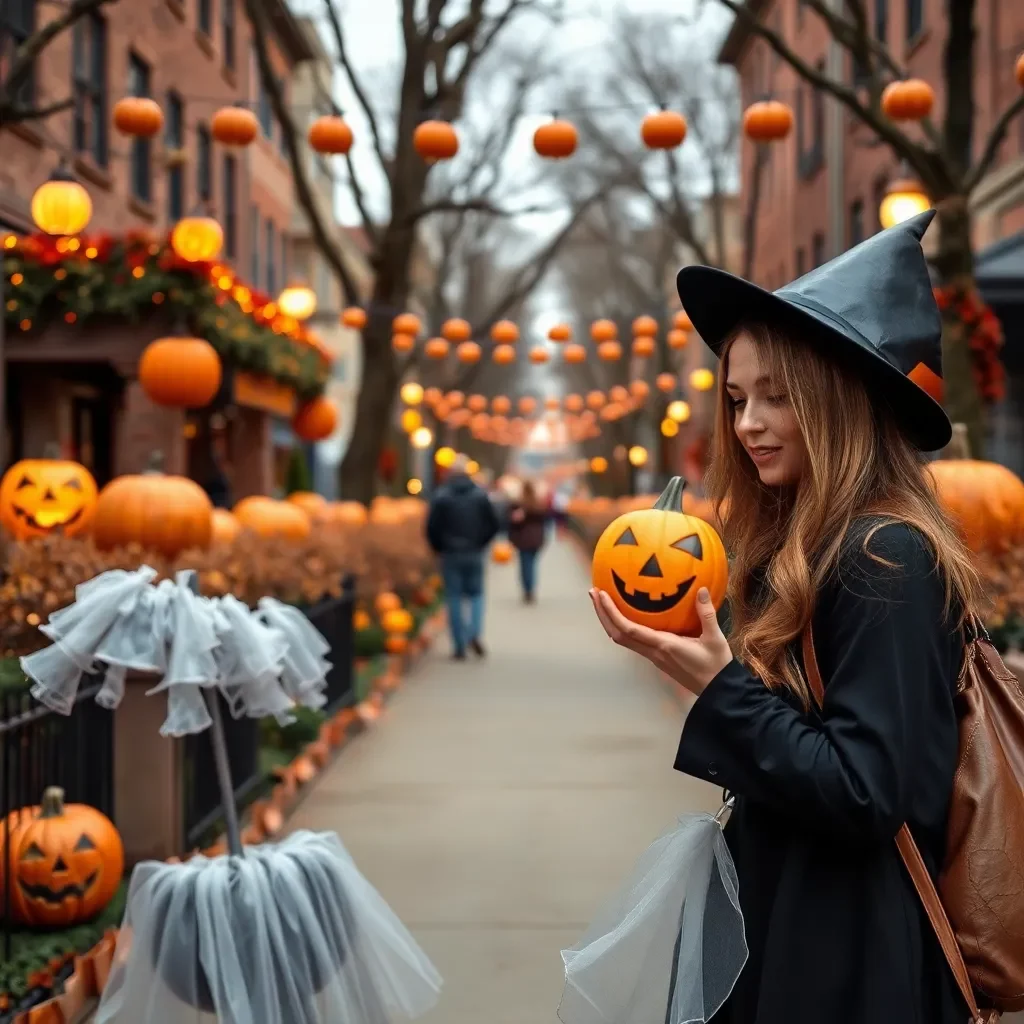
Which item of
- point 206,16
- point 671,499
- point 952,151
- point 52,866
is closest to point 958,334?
point 952,151

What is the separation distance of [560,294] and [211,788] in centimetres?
5311

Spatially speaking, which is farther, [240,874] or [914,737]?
[240,874]

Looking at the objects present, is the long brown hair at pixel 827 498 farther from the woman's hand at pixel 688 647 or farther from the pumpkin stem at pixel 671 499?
the pumpkin stem at pixel 671 499

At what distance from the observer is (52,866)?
4.77m

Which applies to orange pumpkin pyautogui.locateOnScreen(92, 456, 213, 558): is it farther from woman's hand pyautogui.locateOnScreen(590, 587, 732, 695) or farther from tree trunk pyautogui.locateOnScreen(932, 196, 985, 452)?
woman's hand pyautogui.locateOnScreen(590, 587, 732, 695)

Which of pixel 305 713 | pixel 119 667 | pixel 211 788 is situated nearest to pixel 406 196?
pixel 305 713

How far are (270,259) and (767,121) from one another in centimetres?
2469

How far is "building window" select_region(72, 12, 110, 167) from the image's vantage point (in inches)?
671

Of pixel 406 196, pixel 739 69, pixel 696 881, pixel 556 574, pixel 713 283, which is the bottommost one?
pixel 556 574

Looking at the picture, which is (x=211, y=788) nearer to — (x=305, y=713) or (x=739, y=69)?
(x=305, y=713)

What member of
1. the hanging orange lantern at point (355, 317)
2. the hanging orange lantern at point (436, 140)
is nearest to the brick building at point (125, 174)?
the hanging orange lantern at point (355, 317)

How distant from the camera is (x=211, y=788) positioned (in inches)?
257

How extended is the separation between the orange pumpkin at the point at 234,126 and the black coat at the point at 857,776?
376 inches

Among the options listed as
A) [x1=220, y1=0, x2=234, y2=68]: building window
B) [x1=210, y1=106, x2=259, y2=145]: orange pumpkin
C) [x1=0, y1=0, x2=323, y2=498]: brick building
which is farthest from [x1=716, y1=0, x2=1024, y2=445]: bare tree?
[x1=220, y1=0, x2=234, y2=68]: building window
